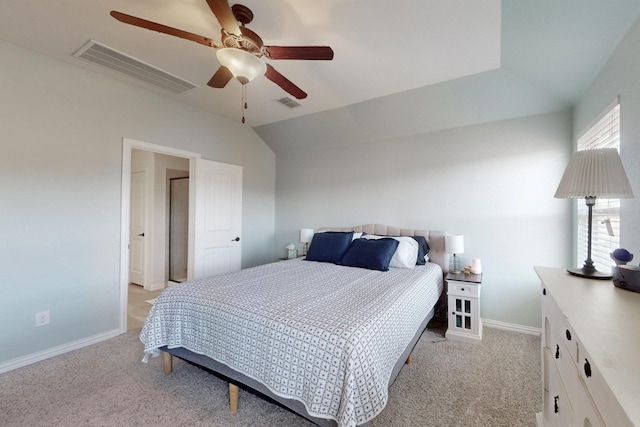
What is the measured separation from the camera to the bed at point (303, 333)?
4.34 feet

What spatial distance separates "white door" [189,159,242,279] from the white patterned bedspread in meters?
1.49

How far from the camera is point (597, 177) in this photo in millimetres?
1312

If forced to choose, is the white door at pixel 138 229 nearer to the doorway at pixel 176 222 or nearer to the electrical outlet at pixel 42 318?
the doorway at pixel 176 222

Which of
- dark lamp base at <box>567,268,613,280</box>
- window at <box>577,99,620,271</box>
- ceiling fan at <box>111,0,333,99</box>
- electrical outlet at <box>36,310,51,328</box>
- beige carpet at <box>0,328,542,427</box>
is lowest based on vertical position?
beige carpet at <box>0,328,542,427</box>

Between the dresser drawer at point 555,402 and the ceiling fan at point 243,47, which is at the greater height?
the ceiling fan at point 243,47

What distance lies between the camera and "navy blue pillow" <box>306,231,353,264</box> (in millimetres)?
3289

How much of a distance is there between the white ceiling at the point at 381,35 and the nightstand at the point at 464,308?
2025 mm

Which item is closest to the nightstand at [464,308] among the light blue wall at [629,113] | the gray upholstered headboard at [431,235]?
the gray upholstered headboard at [431,235]

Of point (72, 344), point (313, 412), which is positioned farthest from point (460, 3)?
point (72, 344)

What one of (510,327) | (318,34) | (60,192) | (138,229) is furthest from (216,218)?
(510,327)

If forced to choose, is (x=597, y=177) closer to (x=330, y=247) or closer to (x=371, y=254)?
(x=371, y=254)

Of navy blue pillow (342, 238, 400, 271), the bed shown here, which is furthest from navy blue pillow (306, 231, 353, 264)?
the bed

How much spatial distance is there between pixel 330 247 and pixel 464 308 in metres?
1.58

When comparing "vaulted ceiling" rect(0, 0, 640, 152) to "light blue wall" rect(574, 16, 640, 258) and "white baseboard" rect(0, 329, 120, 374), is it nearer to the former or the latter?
"light blue wall" rect(574, 16, 640, 258)
